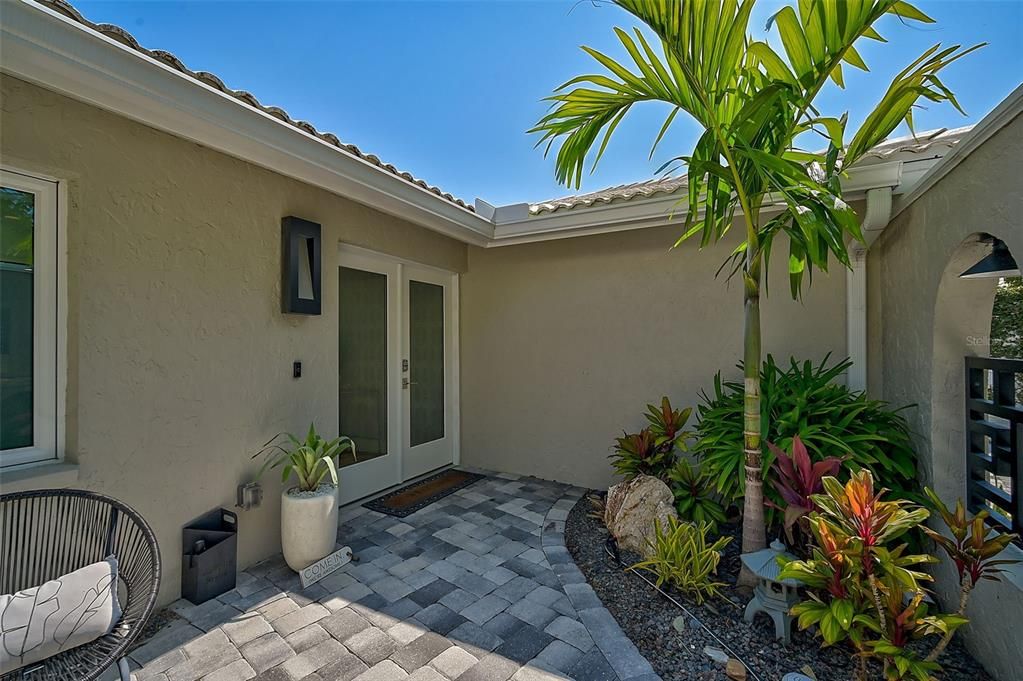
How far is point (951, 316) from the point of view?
125 inches

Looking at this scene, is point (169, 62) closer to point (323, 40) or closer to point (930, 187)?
A: point (323, 40)

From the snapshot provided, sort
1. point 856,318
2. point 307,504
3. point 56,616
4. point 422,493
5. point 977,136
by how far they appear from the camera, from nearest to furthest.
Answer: point 56,616, point 977,136, point 307,504, point 856,318, point 422,493

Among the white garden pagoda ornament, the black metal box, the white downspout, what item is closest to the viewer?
the white garden pagoda ornament

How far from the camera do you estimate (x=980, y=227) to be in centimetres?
262

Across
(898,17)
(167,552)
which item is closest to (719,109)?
(898,17)

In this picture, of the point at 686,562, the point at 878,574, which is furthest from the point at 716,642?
the point at 878,574

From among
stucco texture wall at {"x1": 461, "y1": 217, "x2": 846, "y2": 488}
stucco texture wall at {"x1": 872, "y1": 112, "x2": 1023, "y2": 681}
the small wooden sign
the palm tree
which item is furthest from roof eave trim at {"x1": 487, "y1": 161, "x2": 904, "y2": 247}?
the small wooden sign

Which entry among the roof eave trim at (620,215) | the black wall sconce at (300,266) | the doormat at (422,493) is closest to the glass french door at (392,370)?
the doormat at (422,493)

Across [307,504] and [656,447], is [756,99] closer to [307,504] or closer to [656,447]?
[656,447]

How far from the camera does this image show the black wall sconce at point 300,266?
4.29 metres

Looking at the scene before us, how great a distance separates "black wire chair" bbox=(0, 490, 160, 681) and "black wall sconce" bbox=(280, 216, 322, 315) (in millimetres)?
2100

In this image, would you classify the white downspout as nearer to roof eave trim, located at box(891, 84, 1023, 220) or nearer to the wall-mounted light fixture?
roof eave trim, located at box(891, 84, 1023, 220)

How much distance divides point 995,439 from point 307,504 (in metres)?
4.98

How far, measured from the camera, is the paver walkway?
2.76 meters
